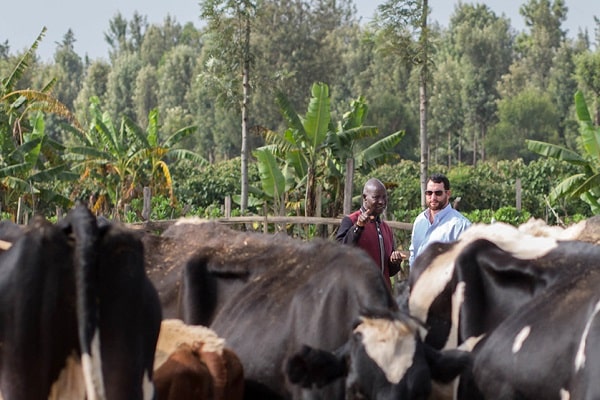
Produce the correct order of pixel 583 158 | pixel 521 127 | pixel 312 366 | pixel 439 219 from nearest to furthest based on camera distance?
→ 1. pixel 312 366
2. pixel 439 219
3. pixel 583 158
4. pixel 521 127

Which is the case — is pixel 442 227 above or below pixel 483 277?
above

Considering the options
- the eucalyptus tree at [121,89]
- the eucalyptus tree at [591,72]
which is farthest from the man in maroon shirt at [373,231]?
the eucalyptus tree at [121,89]

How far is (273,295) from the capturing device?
7.07 m

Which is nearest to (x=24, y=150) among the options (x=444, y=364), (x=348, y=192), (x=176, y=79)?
(x=348, y=192)

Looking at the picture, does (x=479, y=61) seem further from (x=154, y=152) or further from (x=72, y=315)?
(x=72, y=315)

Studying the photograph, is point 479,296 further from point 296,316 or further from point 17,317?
point 17,317

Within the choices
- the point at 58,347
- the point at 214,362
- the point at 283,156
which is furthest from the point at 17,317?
the point at 283,156

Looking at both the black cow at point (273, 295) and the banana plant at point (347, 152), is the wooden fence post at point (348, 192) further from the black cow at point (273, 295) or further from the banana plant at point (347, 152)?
the black cow at point (273, 295)

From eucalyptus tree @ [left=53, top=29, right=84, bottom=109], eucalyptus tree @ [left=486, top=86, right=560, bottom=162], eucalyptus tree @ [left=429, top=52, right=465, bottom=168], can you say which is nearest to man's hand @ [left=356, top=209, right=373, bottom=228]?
eucalyptus tree @ [left=429, top=52, right=465, bottom=168]

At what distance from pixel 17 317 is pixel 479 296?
3869mm

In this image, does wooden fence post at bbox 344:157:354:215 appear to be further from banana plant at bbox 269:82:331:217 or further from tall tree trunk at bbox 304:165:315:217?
tall tree trunk at bbox 304:165:315:217

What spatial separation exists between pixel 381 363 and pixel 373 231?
3247 millimetres

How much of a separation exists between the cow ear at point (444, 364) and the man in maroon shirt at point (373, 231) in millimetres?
2641

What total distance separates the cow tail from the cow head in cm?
189
